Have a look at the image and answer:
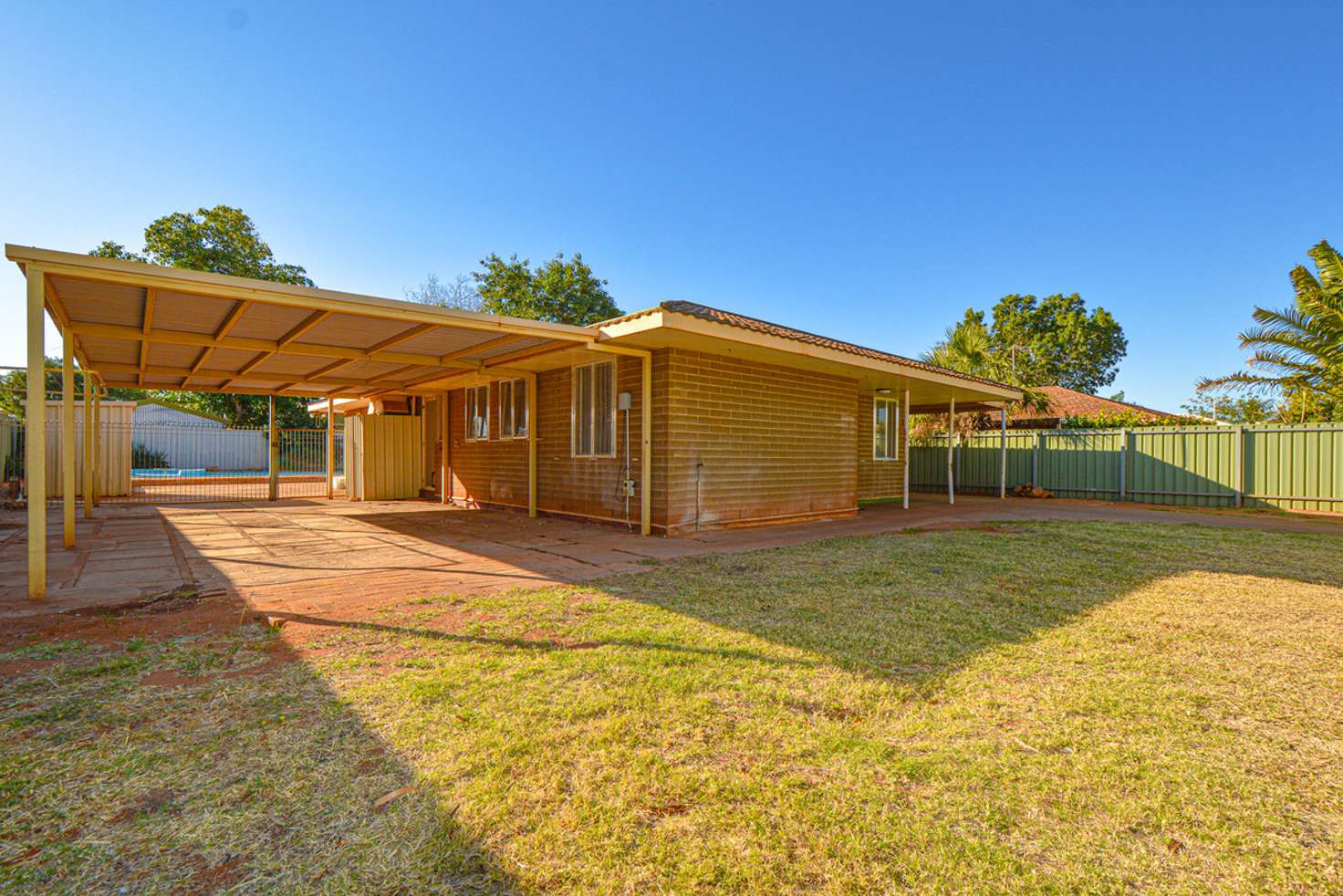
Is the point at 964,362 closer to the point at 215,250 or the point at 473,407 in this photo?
the point at 473,407

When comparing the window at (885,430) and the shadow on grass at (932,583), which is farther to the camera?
the window at (885,430)

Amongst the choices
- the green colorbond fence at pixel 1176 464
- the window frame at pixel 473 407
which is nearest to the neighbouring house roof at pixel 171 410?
the window frame at pixel 473 407

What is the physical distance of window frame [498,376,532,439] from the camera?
1095 cm

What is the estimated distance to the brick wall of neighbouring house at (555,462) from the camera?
8.64 m

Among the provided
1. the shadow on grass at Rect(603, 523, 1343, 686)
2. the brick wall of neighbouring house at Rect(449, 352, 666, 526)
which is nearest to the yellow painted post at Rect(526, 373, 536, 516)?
the brick wall of neighbouring house at Rect(449, 352, 666, 526)

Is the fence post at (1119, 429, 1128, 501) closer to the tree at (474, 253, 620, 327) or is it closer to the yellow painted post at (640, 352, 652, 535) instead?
the yellow painted post at (640, 352, 652, 535)

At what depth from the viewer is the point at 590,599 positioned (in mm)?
4648

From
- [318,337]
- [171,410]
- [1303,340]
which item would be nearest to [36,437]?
[318,337]

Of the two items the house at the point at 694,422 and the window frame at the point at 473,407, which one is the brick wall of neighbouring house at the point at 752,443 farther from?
the window frame at the point at 473,407

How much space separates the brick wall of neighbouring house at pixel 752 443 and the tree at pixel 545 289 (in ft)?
73.3

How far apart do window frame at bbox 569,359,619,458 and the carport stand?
46 centimetres

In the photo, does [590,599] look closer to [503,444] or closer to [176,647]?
[176,647]

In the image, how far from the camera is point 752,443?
928 centimetres

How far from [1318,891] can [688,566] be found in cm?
471
